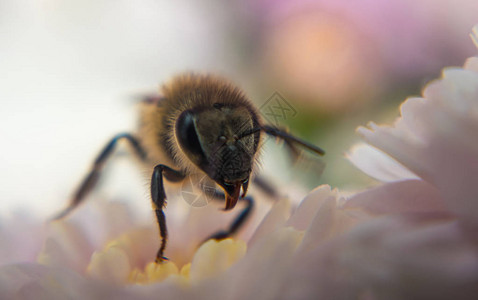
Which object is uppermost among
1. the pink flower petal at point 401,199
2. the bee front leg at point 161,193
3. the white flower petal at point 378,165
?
the white flower petal at point 378,165

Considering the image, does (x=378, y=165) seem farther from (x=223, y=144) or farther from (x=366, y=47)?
(x=366, y=47)

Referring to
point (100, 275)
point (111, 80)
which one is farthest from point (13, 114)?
point (100, 275)

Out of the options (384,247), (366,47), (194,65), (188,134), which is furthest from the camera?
(194,65)

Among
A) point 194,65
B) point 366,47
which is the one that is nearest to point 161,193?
point 366,47

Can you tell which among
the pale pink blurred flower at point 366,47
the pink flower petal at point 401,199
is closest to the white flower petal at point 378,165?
the pink flower petal at point 401,199

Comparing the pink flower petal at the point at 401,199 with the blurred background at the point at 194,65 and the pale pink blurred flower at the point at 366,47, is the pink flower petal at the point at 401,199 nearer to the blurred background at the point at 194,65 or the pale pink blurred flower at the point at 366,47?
the blurred background at the point at 194,65

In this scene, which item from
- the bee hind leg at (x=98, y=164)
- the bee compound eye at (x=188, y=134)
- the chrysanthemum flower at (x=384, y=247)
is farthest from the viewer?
the bee hind leg at (x=98, y=164)

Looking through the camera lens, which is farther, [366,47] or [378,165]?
[366,47]

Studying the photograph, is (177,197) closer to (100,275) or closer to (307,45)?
(100,275)
